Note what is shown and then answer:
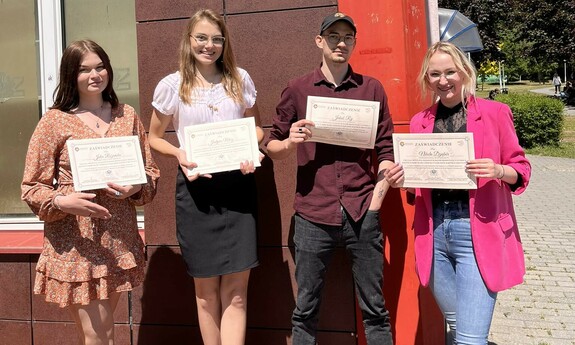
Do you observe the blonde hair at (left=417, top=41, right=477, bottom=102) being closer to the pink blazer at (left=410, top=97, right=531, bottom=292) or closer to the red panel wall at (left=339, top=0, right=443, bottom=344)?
the pink blazer at (left=410, top=97, right=531, bottom=292)

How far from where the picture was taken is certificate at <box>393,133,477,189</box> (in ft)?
8.45

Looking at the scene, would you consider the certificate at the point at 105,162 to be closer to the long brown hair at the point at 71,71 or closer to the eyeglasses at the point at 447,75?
the long brown hair at the point at 71,71

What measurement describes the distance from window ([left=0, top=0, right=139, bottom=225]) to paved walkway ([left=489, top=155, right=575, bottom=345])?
3.71 m

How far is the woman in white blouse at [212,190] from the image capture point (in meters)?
2.98

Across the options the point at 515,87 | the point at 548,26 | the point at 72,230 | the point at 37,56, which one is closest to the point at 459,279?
the point at 72,230

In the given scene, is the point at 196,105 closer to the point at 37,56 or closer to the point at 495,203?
the point at 495,203

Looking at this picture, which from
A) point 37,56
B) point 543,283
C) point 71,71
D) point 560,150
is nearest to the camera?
point 71,71

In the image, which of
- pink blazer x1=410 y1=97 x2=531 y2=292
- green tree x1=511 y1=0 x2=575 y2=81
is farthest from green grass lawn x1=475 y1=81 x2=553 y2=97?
Result: pink blazer x1=410 y1=97 x2=531 y2=292

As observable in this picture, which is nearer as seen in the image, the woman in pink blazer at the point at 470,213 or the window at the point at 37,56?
the woman in pink blazer at the point at 470,213

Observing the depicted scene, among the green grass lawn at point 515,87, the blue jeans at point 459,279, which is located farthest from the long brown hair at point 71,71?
the green grass lawn at point 515,87

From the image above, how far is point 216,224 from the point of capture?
9.82ft

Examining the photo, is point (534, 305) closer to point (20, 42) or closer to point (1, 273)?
point (1, 273)

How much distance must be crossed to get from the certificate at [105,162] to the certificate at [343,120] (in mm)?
887

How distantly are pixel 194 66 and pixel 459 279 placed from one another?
1.76 metres
